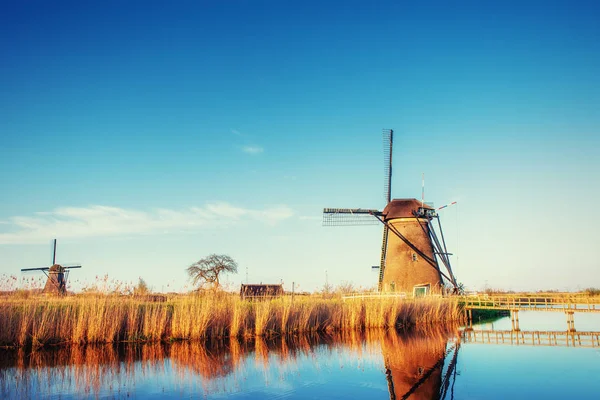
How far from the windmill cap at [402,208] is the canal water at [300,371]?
13.5 m

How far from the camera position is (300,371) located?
869cm

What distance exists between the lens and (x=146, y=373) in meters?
8.24

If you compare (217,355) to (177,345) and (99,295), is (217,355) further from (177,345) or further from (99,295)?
(99,295)

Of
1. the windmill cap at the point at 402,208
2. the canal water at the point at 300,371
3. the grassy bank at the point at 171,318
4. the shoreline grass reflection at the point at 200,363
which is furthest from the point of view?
the windmill cap at the point at 402,208

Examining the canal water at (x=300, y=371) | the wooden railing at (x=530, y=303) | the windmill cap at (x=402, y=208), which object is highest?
the windmill cap at (x=402, y=208)

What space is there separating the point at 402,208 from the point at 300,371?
18550mm

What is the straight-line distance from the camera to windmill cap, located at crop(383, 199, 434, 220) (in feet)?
84.4

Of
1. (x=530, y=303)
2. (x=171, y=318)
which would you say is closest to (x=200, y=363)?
(x=171, y=318)

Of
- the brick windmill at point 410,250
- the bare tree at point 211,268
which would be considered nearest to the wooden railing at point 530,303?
the brick windmill at point 410,250

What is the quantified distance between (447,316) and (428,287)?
386 centimetres

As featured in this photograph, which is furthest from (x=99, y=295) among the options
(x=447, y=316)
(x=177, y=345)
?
(x=447, y=316)

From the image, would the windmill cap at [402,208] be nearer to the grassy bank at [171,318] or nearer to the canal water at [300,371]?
the grassy bank at [171,318]

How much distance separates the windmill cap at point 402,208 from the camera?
84.4 ft

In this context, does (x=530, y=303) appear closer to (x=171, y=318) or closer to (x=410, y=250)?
(x=410, y=250)
